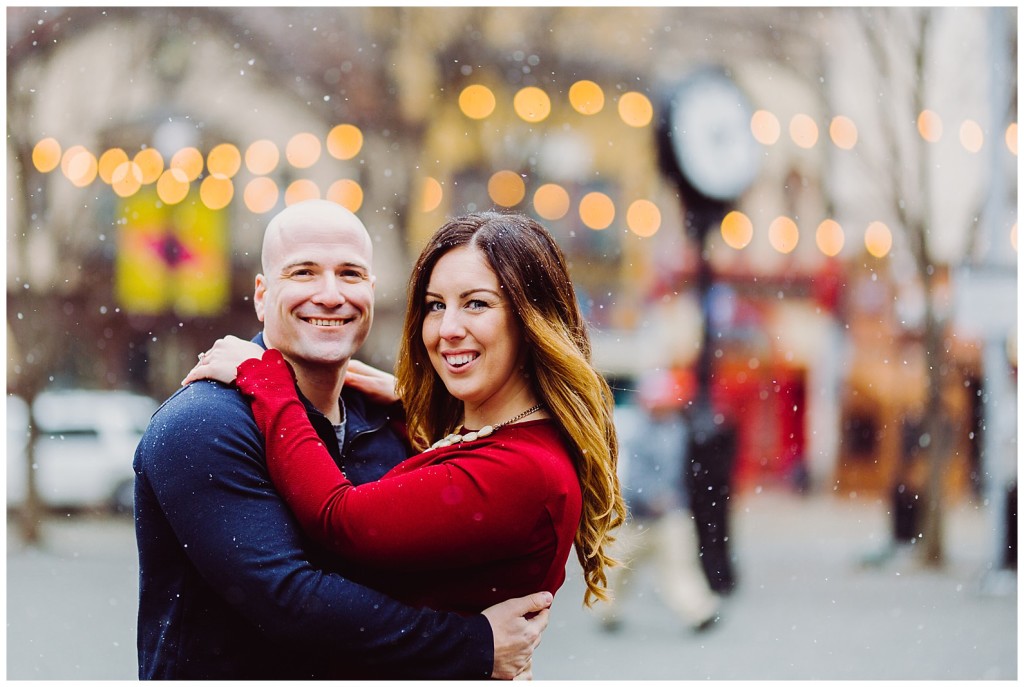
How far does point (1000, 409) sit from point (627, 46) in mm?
5440

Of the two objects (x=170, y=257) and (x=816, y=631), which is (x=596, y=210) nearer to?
(x=170, y=257)

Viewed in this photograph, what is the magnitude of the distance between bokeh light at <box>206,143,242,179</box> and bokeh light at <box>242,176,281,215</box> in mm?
995

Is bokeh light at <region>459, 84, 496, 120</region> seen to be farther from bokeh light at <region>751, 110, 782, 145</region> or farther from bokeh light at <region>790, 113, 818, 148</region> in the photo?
bokeh light at <region>790, 113, 818, 148</region>

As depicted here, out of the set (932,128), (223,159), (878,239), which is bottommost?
(878,239)

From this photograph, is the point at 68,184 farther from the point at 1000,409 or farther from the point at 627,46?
the point at 1000,409


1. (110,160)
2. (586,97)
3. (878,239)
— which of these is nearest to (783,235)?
(878,239)

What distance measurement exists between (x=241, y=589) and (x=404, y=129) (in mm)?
7909

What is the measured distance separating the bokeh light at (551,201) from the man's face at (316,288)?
1059cm

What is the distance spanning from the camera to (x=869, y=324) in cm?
1864

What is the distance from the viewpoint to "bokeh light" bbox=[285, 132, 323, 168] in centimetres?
1055

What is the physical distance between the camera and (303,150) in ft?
35.1

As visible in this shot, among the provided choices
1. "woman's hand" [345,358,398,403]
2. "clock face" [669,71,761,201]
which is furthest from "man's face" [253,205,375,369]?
"clock face" [669,71,761,201]

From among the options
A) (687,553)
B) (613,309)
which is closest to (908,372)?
(613,309)

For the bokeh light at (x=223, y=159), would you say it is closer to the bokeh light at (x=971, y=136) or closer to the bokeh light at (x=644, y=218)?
the bokeh light at (x=644, y=218)
